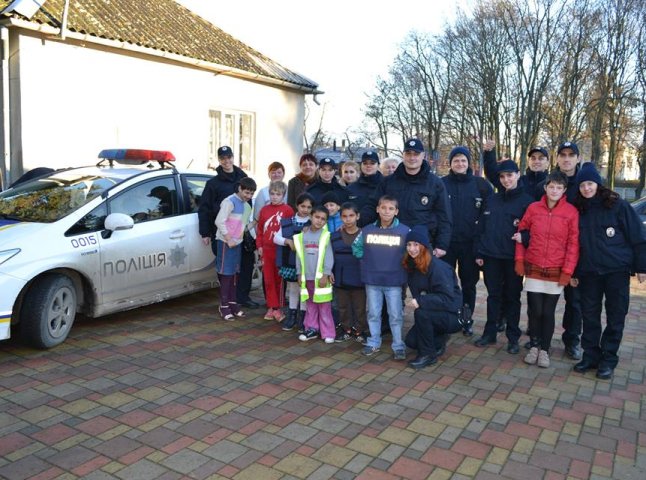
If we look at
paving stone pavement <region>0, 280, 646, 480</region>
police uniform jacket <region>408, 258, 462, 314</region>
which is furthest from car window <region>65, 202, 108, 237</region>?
police uniform jacket <region>408, 258, 462, 314</region>

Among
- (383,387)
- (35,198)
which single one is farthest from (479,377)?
(35,198)

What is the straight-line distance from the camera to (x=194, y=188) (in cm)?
652

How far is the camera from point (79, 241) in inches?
197

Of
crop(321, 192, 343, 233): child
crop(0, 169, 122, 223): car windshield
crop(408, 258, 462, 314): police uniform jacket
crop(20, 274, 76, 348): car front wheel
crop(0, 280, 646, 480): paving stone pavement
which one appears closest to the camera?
crop(0, 280, 646, 480): paving stone pavement

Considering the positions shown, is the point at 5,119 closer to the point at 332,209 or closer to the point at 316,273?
the point at 332,209

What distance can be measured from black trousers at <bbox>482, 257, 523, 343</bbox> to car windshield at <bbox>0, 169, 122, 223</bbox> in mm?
3795

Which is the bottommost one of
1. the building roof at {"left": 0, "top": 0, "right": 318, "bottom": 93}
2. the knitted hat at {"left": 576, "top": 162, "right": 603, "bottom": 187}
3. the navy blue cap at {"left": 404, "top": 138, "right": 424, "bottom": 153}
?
the knitted hat at {"left": 576, "top": 162, "right": 603, "bottom": 187}

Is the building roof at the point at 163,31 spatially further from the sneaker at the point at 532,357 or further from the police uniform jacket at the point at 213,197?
the sneaker at the point at 532,357

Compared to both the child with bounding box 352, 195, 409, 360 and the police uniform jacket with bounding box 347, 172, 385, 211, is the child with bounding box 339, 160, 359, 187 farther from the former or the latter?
the child with bounding box 352, 195, 409, 360

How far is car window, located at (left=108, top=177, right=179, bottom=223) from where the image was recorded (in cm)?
554

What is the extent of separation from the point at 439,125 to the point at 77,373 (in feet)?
130

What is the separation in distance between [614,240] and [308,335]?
9.32 feet

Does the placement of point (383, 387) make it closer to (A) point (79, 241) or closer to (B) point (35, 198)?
(A) point (79, 241)

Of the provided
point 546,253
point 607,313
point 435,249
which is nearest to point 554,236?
point 546,253
